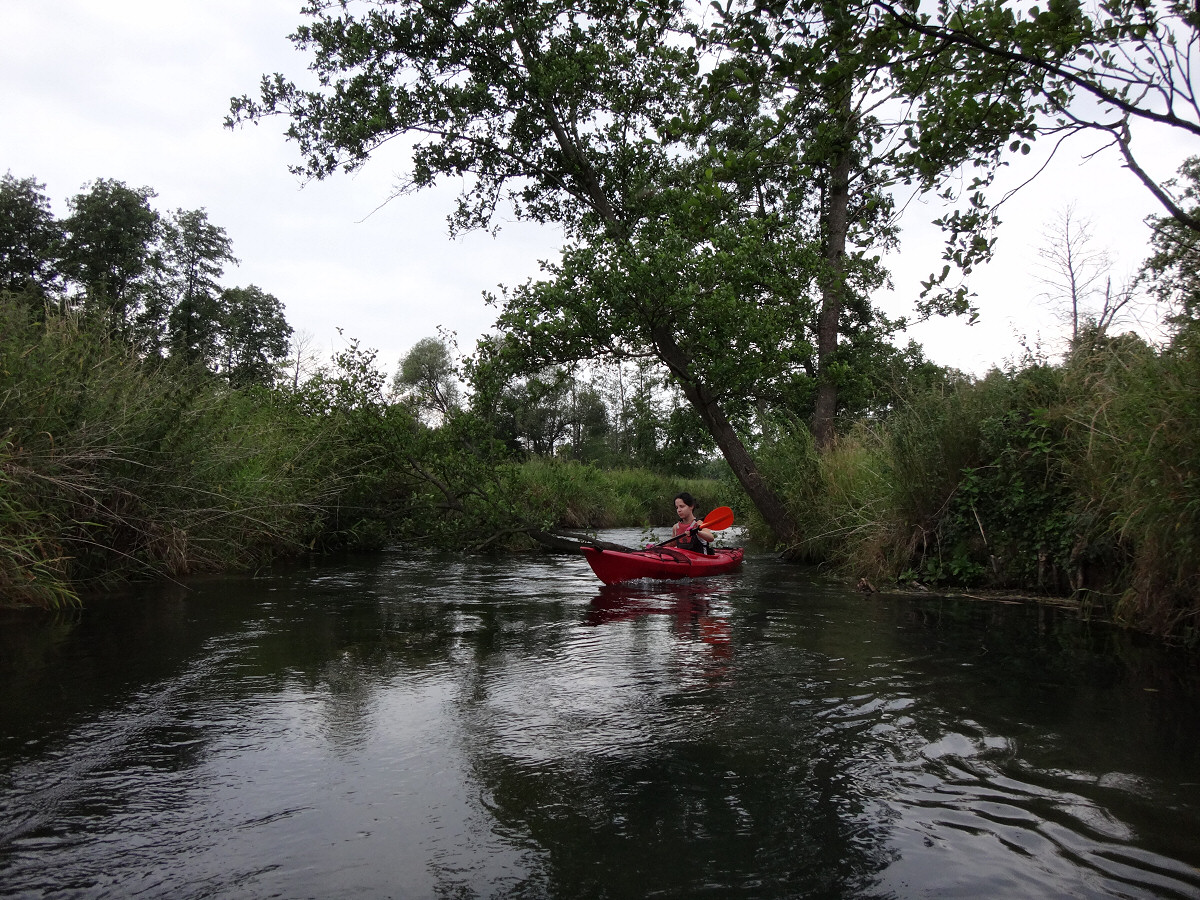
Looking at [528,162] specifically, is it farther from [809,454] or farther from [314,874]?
[314,874]

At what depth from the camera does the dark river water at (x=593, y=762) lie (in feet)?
8.61

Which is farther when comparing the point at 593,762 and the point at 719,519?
the point at 719,519

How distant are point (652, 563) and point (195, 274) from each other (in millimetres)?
37946

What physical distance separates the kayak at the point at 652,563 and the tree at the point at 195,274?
3277 cm

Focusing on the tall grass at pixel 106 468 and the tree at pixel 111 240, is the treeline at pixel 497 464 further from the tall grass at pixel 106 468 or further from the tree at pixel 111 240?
the tree at pixel 111 240

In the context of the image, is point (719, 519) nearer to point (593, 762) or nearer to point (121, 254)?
point (593, 762)

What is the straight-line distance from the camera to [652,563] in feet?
31.5

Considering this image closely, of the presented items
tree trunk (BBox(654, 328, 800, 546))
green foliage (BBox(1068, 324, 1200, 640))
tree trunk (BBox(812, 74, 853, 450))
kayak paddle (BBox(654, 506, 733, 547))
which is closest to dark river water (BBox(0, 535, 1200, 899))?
green foliage (BBox(1068, 324, 1200, 640))

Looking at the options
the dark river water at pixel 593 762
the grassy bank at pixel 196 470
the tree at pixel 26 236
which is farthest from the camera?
the tree at pixel 26 236

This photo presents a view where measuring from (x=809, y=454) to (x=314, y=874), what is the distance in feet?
38.2

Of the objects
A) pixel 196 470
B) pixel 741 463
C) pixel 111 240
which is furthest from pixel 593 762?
pixel 111 240

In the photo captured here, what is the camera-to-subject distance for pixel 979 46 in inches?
151

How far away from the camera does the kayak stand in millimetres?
9266

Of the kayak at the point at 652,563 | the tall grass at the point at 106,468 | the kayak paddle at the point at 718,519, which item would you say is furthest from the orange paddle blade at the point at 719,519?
the tall grass at the point at 106,468
